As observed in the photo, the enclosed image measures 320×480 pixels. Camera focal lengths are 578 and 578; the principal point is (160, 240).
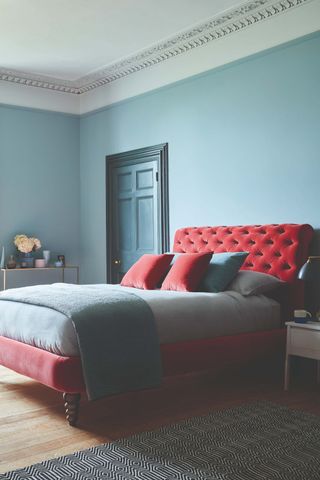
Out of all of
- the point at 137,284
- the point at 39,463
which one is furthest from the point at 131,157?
the point at 39,463

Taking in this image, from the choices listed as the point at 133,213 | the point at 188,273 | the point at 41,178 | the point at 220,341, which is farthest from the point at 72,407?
the point at 41,178

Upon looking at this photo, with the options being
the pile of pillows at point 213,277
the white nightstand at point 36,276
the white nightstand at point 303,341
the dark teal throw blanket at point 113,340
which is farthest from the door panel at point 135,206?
the dark teal throw blanket at point 113,340

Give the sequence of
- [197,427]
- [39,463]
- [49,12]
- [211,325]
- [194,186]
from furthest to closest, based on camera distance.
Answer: [194,186] < [49,12] < [211,325] < [197,427] < [39,463]

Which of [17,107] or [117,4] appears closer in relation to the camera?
[117,4]

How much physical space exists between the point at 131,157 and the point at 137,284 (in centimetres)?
223

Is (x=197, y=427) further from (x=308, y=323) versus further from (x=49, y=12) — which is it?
(x=49, y=12)

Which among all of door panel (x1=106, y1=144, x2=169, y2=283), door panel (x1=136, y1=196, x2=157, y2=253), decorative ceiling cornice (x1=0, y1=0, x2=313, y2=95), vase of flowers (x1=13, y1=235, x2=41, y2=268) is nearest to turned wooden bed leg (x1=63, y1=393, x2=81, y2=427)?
door panel (x1=106, y1=144, x2=169, y2=283)

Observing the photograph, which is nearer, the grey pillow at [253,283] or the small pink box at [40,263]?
the grey pillow at [253,283]

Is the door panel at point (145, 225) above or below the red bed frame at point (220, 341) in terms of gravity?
above

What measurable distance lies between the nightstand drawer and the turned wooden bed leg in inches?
64.2

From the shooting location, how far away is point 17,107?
709 cm

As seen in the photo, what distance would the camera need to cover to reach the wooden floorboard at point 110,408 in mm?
3090

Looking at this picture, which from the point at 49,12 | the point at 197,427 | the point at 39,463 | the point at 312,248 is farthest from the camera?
the point at 49,12

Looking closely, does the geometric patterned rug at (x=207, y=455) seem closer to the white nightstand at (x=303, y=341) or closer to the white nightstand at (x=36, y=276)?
the white nightstand at (x=303, y=341)
